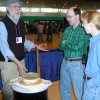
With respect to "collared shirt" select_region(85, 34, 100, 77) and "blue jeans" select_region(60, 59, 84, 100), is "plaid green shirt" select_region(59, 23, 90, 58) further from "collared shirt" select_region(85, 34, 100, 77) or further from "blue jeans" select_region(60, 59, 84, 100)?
"collared shirt" select_region(85, 34, 100, 77)

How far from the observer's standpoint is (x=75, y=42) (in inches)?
104

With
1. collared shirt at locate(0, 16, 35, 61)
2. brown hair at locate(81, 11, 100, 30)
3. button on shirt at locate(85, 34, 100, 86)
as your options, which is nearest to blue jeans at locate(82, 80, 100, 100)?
button on shirt at locate(85, 34, 100, 86)

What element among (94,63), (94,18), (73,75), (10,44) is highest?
(94,18)

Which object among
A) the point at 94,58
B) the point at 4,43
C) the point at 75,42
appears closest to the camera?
the point at 94,58

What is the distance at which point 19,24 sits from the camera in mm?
2584

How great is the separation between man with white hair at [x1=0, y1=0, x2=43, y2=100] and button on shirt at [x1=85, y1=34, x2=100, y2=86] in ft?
2.47

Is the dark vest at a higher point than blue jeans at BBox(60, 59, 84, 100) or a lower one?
higher

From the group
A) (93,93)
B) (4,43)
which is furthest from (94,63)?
(4,43)

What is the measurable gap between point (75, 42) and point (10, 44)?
72cm

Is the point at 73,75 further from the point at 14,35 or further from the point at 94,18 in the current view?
the point at 94,18

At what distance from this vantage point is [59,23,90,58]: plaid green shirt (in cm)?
261

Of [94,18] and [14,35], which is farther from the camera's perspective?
[14,35]

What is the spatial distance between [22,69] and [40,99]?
1.19 feet

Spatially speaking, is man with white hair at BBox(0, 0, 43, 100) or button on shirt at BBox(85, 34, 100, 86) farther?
man with white hair at BBox(0, 0, 43, 100)
